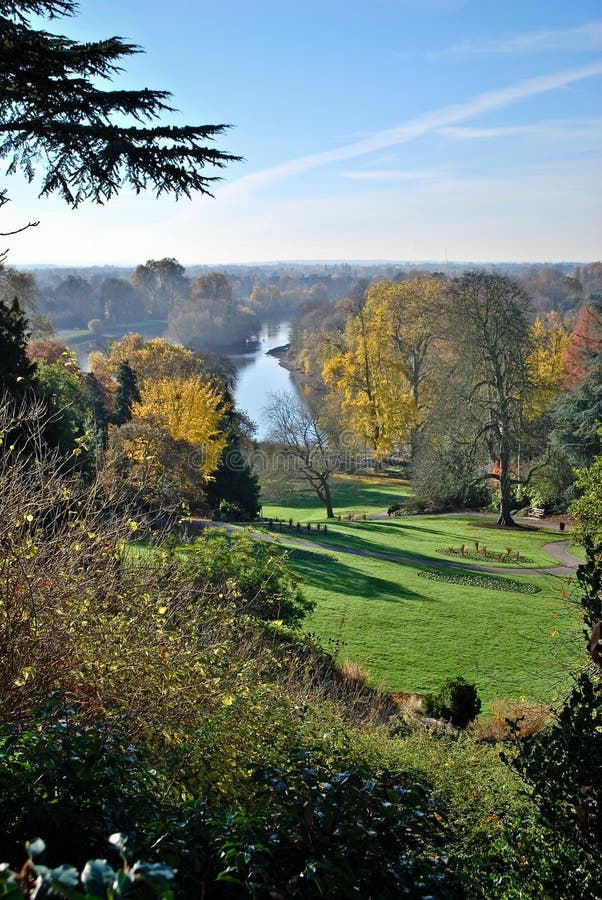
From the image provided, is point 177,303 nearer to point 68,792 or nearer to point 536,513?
point 536,513

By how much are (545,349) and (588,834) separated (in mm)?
43499

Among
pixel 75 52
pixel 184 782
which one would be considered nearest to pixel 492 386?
pixel 75 52

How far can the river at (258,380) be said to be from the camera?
53.4 meters

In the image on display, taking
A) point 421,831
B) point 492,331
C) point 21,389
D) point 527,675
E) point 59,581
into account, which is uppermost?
point 492,331

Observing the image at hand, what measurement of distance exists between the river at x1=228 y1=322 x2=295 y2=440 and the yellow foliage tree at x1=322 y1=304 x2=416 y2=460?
5.68 meters

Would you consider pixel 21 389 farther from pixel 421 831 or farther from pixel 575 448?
pixel 575 448

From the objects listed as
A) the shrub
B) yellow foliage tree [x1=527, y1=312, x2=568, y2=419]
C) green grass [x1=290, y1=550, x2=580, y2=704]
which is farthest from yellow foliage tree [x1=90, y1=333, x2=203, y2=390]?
the shrub

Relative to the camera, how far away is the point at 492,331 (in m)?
26.9

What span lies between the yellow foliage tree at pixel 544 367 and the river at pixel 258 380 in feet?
53.0

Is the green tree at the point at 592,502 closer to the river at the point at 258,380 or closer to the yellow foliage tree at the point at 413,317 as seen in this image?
the yellow foliage tree at the point at 413,317

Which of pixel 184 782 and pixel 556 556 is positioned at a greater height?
pixel 184 782

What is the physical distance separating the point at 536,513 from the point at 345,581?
1523cm

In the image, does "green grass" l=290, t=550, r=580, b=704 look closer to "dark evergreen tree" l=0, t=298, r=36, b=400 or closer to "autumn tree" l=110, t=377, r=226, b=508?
"autumn tree" l=110, t=377, r=226, b=508

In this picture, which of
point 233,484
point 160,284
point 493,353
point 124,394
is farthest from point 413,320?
point 160,284
